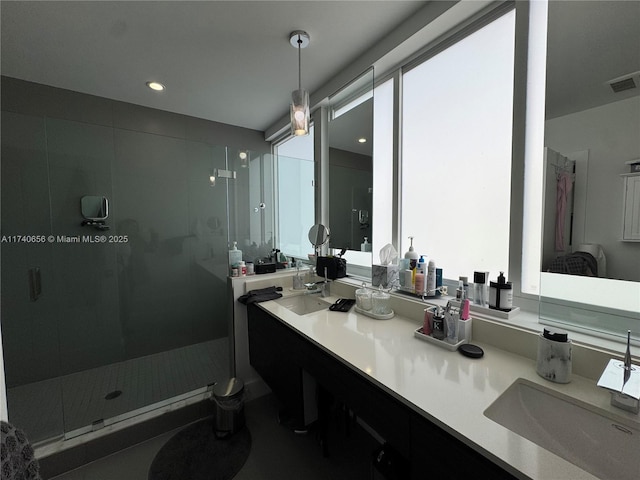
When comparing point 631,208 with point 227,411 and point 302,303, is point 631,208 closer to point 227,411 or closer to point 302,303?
point 302,303

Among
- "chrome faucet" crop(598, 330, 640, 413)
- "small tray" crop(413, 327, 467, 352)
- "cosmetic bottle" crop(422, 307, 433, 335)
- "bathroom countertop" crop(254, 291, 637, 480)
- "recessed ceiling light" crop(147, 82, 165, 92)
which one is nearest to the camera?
"bathroom countertop" crop(254, 291, 637, 480)

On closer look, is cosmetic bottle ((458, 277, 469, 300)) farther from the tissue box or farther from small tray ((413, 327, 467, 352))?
the tissue box

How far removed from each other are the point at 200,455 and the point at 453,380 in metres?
1.54

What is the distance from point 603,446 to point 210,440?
1868mm

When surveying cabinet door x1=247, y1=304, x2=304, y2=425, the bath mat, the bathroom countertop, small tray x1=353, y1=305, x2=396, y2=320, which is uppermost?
small tray x1=353, y1=305, x2=396, y2=320

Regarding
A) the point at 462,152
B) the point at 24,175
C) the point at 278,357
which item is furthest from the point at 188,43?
the point at 278,357

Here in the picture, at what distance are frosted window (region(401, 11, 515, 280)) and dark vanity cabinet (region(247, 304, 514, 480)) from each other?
3.07 feet

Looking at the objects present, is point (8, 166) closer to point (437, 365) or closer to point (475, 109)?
point (437, 365)

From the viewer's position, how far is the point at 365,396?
0.91 meters

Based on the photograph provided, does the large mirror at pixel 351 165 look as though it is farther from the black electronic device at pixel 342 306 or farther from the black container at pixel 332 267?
the black electronic device at pixel 342 306

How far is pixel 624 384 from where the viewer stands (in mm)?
695

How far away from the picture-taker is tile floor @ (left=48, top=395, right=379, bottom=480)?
1.36 metres

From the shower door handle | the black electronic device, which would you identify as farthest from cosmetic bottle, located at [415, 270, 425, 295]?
the shower door handle

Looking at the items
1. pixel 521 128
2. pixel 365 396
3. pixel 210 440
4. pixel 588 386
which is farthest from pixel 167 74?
pixel 588 386
